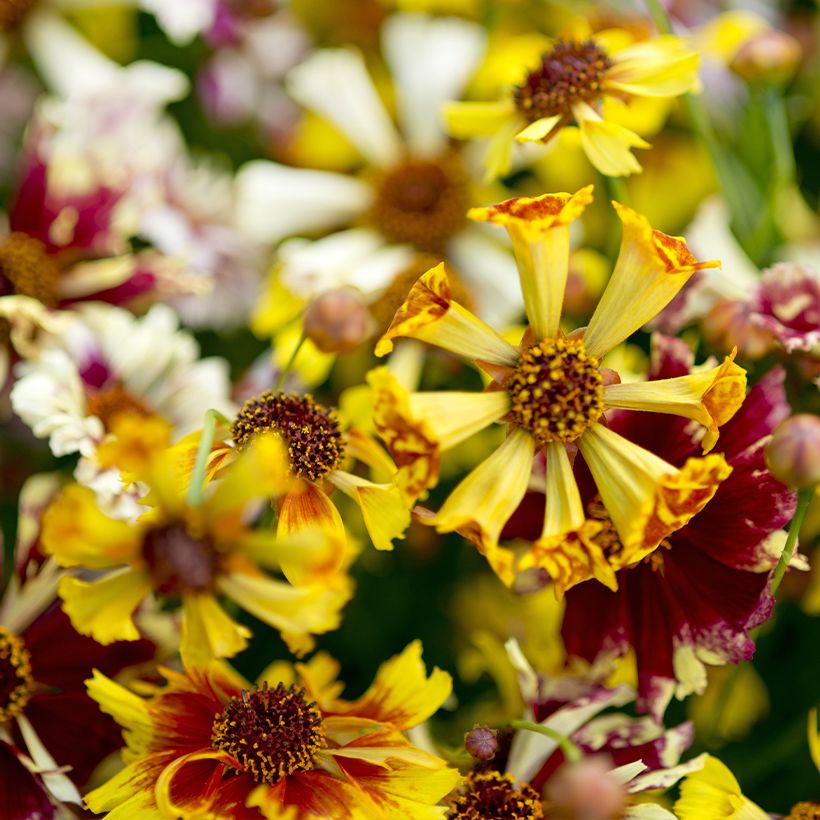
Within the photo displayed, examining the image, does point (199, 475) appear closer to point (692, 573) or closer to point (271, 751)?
point (271, 751)

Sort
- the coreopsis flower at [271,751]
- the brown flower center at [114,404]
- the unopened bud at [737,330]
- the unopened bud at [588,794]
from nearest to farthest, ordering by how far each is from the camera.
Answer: the unopened bud at [588,794] < the coreopsis flower at [271,751] < the unopened bud at [737,330] < the brown flower center at [114,404]

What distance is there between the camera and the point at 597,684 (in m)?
0.65

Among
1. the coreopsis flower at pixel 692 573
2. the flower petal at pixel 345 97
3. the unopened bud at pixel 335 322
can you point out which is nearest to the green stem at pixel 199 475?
the unopened bud at pixel 335 322

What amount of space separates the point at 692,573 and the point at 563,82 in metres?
0.29

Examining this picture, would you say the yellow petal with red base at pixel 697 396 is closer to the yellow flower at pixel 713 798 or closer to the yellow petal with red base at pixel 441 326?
the yellow petal with red base at pixel 441 326

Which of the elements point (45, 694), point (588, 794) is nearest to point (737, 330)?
point (588, 794)

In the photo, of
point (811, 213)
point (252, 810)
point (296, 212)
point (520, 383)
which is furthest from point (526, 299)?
point (811, 213)

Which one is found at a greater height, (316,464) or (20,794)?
(316,464)

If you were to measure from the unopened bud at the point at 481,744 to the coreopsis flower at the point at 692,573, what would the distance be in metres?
0.08

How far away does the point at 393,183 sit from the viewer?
3.37 feet

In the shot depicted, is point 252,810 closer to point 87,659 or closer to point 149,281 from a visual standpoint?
point 87,659

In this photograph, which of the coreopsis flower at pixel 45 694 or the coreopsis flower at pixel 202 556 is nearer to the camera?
the coreopsis flower at pixel 202 556

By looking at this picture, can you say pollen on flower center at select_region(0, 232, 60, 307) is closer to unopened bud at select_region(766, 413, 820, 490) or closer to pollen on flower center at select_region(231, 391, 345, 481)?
pollen on flower center at select_region(231, 391, 345, 481)

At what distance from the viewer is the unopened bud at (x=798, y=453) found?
1.68 ft
